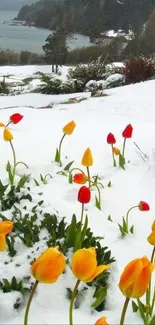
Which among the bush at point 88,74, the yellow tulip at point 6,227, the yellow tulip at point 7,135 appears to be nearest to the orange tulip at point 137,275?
the yellow tulip at point 6,227

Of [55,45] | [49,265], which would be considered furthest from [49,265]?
[55,45]

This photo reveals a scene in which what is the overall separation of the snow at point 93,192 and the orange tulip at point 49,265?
1.70 feet

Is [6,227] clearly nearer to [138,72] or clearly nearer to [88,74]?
[138,72]

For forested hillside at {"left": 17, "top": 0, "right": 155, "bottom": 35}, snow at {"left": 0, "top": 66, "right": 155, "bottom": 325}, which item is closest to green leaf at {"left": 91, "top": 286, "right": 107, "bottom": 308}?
snow at {"left": 0, "top": 66, "right": 155, "bottom": 325}

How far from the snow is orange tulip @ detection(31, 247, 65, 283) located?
0.52 metres

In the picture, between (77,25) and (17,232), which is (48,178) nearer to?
(17,232)

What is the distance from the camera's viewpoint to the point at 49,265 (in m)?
1.06

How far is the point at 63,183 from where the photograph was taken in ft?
9.38

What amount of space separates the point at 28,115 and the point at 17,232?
304cm

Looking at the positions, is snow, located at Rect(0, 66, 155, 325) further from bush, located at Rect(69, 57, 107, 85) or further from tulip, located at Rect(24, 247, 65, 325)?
bush, located at Rect(69, 57, 107, 85)

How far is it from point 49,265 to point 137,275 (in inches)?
8.0

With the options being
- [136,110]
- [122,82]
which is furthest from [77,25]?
[136,110]

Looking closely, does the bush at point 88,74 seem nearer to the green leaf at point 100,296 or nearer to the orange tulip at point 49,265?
the green leaf at point 100,296

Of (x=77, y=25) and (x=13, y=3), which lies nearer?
(x=77, y=25)
